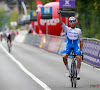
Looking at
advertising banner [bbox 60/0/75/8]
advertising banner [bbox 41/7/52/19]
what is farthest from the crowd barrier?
advertising banner [bbox 60/0/75/8]

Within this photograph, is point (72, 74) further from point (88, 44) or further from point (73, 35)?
point (88, 44)

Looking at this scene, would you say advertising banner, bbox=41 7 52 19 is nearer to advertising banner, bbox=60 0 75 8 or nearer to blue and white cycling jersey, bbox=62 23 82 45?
advertising banner, bbox=60 0 75 8

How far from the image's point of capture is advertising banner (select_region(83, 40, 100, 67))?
17.2 metres

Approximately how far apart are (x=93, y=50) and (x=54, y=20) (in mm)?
17578

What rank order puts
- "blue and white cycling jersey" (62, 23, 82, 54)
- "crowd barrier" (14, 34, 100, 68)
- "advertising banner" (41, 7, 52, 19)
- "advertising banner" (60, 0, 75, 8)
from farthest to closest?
"advertising banner" (41, 7, 52, 19) < "advertising banner" (60, 0, 75, 8) < "crowd barrier" (14, 34, 100, 68) < "blue and white cycling jersey" (62, 23, 82, 54)

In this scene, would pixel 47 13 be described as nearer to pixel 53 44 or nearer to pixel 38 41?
pixel 38 41

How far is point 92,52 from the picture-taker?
18.2m

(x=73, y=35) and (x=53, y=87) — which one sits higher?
(x=73, y=35)

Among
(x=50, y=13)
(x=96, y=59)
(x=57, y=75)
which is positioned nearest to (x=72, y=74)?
(x=57, y=75)

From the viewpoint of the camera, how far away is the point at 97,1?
1544 inches

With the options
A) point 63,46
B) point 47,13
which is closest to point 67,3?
point 63,46

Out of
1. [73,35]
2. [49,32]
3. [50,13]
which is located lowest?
[49,32]

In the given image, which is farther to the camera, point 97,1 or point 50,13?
point 97,1

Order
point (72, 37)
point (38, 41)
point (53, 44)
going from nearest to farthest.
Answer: point (72, 37) → point (53, 44) → point (38, 41)
